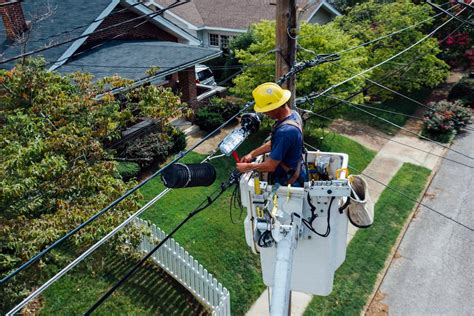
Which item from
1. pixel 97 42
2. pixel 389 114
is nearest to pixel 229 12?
pixel 389 114

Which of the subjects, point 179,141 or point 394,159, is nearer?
point 179,141

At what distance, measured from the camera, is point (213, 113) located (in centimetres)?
1662

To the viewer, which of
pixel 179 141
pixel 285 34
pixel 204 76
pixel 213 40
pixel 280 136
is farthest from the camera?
pixel 213 40

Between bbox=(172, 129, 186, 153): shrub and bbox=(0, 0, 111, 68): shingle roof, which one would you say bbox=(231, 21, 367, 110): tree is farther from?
bbox=(0, 0, 111, 68): shingle roof

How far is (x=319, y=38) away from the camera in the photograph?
1439 cm

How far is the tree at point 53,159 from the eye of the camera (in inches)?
263

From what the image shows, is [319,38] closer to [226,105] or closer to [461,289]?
[226,105]

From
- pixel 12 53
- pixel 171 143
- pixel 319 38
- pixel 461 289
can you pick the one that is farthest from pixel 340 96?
pixel 12 53

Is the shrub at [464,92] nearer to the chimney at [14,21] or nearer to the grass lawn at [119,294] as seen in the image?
the grass lawn at [119,294]

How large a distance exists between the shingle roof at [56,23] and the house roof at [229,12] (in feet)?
32.4

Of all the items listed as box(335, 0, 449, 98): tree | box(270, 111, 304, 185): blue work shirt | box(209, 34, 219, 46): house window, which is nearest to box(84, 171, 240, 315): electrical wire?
box(270, 111, 304, 185): blue work shirt

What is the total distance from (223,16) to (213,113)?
12156 millimetres

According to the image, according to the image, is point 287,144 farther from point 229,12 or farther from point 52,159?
point 229,12

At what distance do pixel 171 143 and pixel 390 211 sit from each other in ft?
23.5
